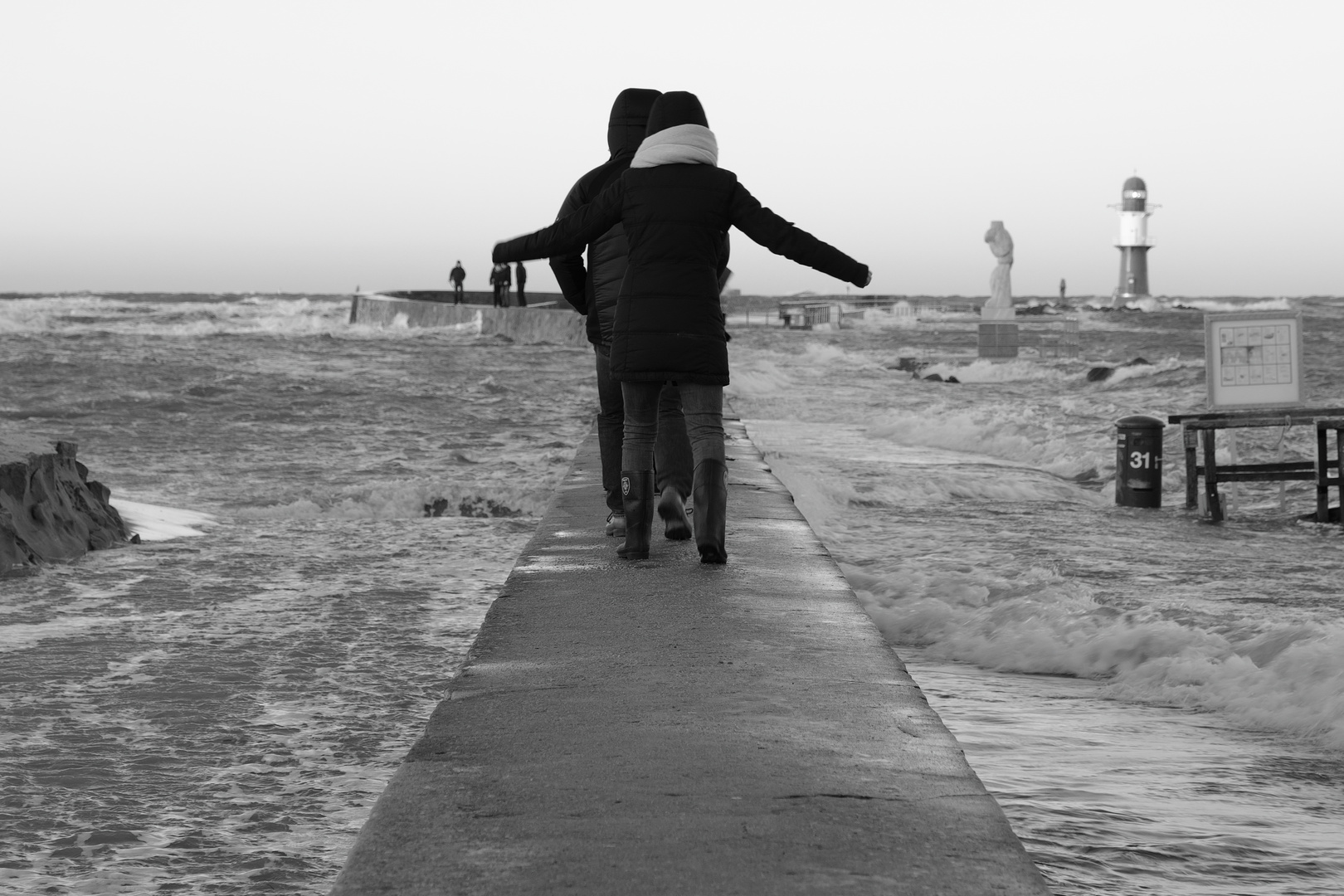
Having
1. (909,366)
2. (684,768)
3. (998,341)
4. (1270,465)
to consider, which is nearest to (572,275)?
(684,768)

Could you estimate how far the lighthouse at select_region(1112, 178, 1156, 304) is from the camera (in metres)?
98.2

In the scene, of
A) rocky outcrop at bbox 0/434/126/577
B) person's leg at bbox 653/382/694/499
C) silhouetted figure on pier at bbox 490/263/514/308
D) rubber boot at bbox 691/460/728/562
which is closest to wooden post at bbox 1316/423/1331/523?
person's leg at bbox 653/382/694/499

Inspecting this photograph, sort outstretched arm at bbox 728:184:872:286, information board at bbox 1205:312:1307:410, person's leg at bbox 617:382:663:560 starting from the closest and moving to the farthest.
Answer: outstretched arm at bbox 728:184:872:286
person's leg at bbox 617:382:663:560
information board at bbox 1205:312:1307:410

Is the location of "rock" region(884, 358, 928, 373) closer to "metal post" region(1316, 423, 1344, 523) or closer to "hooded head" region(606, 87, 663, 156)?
"metal post" region(1316, 423, 1344, 523)

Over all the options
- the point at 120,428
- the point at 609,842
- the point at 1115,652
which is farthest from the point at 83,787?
the point at 120,428

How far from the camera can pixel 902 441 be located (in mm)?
16156

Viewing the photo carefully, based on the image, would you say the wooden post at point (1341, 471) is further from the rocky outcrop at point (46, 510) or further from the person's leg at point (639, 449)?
the rocky outcrop at point (46, 510)

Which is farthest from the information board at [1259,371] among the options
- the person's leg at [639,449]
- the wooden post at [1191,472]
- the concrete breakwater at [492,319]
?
the concrete breakwater at [492,319]

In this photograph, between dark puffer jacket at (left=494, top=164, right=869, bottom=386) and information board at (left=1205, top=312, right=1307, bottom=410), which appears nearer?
dark puffer jacket at (left=494, top=164, right=869, bottom=386)

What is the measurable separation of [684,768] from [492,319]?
41.3 meters

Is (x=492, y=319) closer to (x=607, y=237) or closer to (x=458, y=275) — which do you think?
(x=458, y=275)

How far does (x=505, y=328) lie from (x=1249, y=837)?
39.9 m

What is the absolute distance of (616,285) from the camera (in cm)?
490

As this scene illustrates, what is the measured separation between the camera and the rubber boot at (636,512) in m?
4.59
